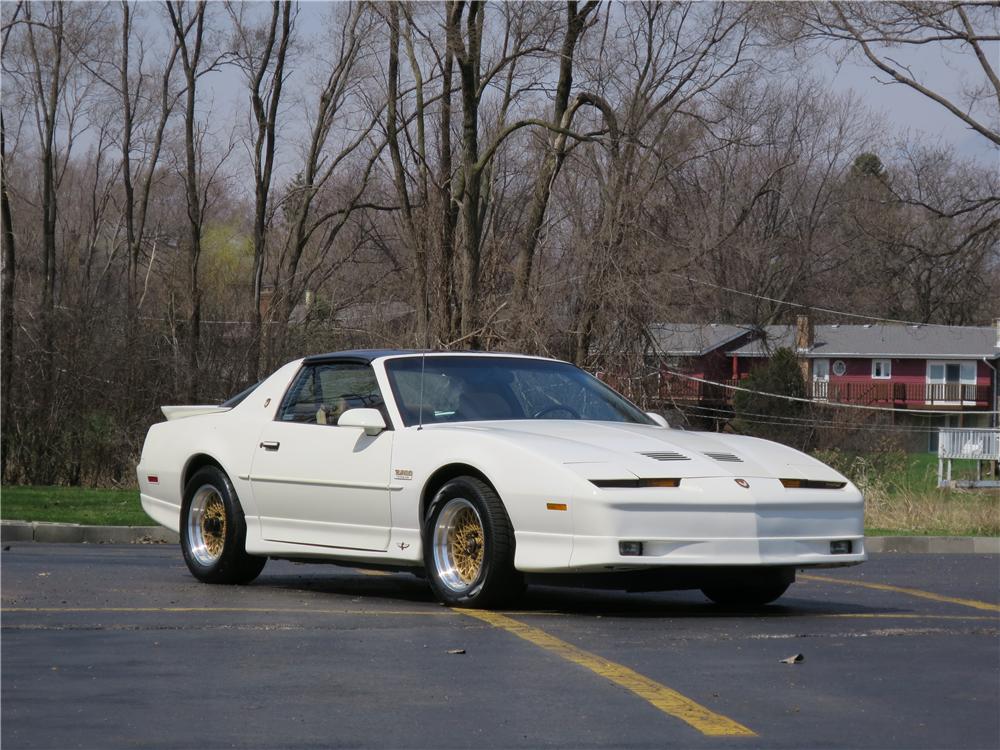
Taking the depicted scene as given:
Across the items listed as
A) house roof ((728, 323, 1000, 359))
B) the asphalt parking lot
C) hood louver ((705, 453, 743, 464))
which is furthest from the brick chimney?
the asphalt parking lot

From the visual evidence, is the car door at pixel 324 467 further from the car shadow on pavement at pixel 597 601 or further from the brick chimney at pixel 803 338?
the brick chimney at pixel 803 338

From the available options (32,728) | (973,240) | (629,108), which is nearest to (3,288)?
(629,108)

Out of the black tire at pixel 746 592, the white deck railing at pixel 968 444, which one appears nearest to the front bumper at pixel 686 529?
the black tire at pixel 746 592

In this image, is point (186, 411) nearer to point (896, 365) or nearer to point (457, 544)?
point (457, 544)

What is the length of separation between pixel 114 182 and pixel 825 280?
32288 mm

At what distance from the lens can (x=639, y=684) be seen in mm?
6133

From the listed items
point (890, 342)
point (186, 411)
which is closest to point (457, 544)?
point (186, 411)

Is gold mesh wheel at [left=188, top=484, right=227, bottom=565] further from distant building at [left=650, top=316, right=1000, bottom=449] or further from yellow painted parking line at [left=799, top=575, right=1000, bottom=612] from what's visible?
distant building at [left=650, top=316, right=1000, bottom=449]

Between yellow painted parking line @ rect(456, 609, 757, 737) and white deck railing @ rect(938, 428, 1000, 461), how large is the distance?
1703 inches

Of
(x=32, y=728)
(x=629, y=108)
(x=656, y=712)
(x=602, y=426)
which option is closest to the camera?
(x=32, y=728)

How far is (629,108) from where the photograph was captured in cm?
2945

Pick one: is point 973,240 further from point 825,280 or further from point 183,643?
point 825,280

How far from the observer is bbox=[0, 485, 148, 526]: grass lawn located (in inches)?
657

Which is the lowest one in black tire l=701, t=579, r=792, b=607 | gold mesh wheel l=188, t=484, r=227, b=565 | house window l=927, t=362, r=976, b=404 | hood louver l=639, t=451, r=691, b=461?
black tire l=701, t=579, r=792, b=607
